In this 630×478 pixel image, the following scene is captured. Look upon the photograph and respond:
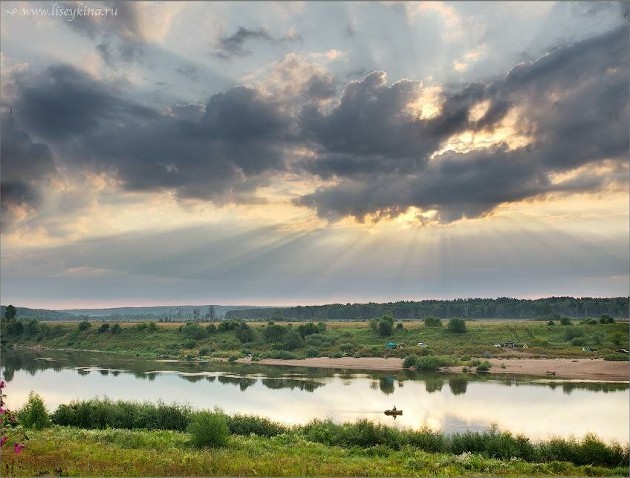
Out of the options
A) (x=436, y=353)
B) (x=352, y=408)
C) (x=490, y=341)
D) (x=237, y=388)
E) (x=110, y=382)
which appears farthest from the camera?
(x=490, y=341)

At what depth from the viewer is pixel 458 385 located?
5531cm

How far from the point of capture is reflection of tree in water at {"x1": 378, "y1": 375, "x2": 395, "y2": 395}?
5234cm

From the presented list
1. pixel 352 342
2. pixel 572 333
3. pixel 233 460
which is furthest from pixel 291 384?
pixel 572 333

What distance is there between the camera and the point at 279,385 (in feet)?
187

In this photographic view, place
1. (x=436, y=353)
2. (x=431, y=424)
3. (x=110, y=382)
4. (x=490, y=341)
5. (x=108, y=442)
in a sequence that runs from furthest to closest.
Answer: (x=490, y=341), (x=436, y=353), (x=110, y=382), (x=431, y=424), (x=108, y=442)

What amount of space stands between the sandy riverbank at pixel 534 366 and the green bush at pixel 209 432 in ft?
165

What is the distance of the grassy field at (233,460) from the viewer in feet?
53.5

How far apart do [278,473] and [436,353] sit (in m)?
69.0

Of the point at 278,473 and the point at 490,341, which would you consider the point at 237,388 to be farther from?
the point at 490,341

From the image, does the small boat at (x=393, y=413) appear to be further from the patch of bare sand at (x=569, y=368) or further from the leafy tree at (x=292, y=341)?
the leafy tree at (x=292, y=341)

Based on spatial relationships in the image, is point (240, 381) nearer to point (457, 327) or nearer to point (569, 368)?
point (569, 368)

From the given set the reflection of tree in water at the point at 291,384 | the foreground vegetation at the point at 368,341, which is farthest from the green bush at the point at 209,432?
the foreground vegetation at the point at 368,341

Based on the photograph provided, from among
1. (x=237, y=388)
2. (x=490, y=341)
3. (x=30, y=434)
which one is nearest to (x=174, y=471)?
(x=30, y=434)

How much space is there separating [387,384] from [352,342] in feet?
137
